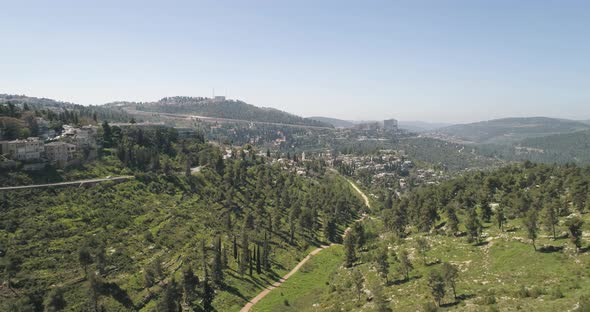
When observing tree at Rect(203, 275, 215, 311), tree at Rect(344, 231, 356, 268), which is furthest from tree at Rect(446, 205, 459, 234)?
tree at Rect(203, 275, 215, 311)

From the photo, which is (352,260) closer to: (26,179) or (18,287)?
(18,287)

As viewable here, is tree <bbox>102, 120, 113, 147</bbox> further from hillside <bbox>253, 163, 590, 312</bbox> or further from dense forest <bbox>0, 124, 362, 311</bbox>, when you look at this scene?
hillside <bbox>253, 163, 590, 312</bbox>

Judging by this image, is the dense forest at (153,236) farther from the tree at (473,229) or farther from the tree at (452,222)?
the tree at (473,229)

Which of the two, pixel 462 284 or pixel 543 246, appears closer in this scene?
pixel 462 284

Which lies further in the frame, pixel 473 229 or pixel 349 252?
pixel 349 252

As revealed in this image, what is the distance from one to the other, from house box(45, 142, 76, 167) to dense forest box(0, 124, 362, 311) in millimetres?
10076

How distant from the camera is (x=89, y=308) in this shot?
52.0 m

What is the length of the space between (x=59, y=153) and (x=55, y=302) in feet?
232

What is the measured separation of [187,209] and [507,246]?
76.0 meters

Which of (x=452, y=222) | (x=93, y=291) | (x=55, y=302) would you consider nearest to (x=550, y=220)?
(x=452, y=222)

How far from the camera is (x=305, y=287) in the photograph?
2662 inches

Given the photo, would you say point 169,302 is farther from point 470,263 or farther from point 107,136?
point 107,136

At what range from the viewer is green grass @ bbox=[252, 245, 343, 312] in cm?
5872

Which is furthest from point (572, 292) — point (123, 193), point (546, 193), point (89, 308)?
point (123, 193)
